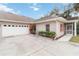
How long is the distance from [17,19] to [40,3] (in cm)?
76

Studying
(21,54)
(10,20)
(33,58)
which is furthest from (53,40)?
(10,20)

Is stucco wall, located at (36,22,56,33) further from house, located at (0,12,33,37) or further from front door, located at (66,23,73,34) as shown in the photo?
front door, located at (66,23,73,34)

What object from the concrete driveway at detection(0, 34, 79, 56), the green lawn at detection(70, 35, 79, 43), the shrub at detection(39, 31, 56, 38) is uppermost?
the shrub at detection(39, 31, 56, 38)

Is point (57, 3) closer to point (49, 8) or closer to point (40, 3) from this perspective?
point (49, 8)

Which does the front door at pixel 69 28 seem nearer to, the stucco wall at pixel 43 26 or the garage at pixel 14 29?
the stucco wall at pixel 43 26

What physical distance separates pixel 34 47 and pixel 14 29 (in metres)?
0.76

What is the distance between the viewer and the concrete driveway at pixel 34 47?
313 centimetres

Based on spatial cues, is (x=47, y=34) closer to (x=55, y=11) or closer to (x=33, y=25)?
(x=33, y=25)

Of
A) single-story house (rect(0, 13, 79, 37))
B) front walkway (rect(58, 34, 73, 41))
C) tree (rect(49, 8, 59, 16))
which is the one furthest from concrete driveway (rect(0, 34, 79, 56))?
tree (rect(49, 8, 59, 16))

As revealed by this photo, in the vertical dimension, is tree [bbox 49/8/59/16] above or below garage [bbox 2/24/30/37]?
above

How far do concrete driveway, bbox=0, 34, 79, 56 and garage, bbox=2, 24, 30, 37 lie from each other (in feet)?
0.48

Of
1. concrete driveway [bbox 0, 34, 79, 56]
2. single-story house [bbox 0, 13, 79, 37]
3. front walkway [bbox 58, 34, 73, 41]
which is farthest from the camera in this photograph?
front walkway [bbox 58, 34, 73, 41]

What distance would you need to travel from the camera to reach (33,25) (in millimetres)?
3424

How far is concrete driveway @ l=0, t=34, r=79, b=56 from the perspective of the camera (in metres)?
3.13
